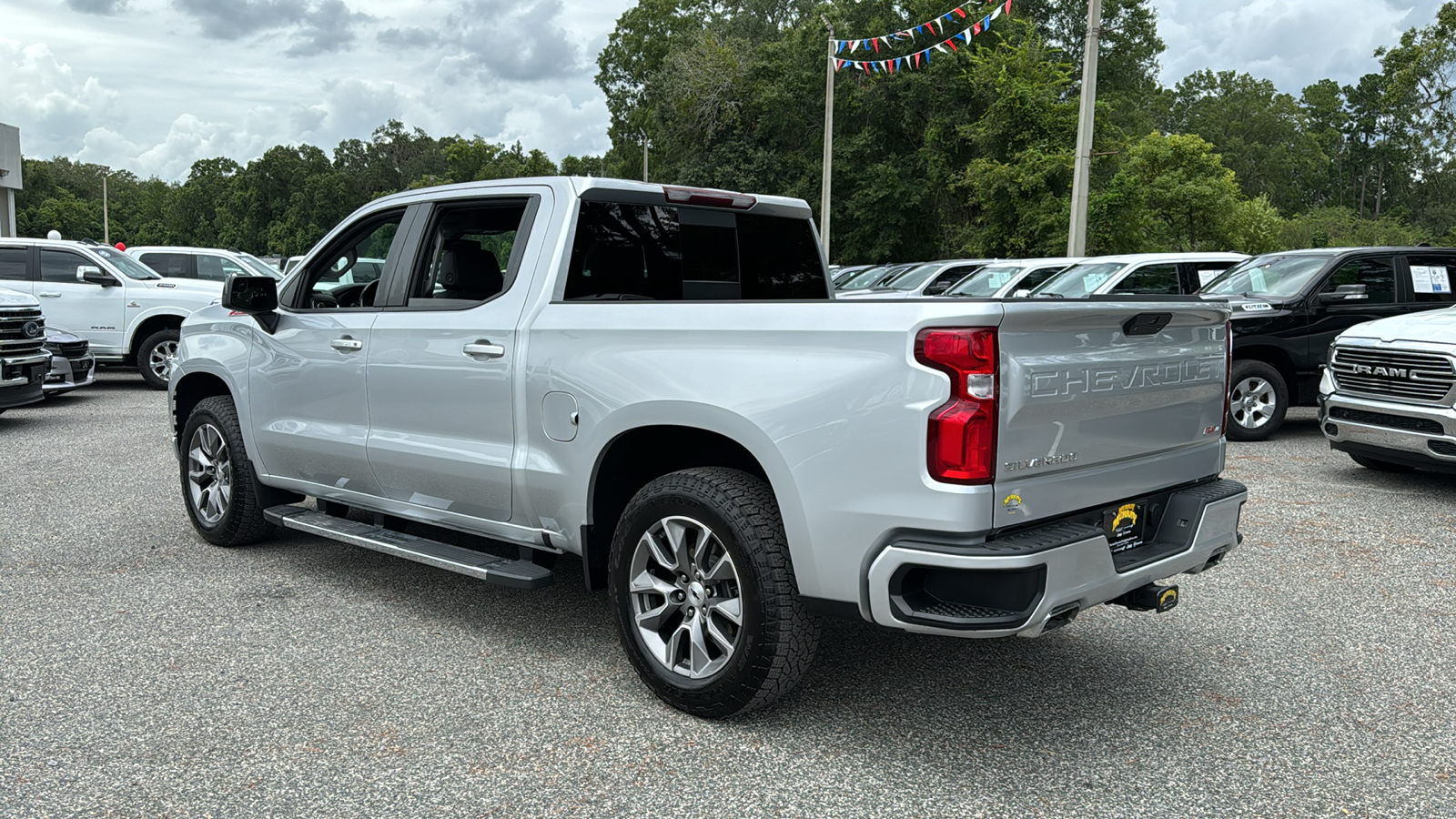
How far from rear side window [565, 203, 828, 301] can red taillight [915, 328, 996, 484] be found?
4.62 feet

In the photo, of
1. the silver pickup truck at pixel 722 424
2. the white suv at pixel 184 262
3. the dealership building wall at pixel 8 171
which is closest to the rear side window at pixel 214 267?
the white suv at pixel 184 262

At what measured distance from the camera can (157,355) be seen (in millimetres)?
14227

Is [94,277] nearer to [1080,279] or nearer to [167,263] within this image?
[167,263]

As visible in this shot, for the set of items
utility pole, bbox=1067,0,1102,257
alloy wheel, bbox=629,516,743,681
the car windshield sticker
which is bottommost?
alloy wheel, bbox=629,516,743,681

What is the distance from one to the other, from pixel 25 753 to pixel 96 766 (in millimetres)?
282

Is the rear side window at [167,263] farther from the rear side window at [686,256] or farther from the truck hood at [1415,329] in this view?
the truck hood at [1415,329]

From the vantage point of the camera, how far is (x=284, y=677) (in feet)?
13.7

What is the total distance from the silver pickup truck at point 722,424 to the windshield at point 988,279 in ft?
32.0

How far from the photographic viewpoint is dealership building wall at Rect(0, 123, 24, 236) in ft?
141

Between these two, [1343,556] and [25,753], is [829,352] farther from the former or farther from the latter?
[1343,556]

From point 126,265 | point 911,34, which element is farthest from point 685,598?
point 911,34

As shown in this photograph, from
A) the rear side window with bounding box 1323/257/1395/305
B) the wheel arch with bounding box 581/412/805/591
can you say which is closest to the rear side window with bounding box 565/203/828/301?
the wheel arch with bounding box 581/412/805/591

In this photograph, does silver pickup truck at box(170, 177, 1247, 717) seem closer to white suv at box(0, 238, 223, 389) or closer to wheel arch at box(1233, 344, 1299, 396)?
wheel arch at box(1233, 344, 1299, 396)

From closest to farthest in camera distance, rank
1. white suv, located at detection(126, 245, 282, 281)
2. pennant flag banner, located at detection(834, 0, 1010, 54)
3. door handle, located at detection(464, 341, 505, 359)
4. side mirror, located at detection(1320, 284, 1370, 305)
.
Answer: door handle, located at detection(464, 341, 505, 359) < side mirror, located at detection(1320, 284, 1370, 305) < white suv, located at detection(126, 245, 282, 281) < pennant flag banner, located at detection(834, 0, 1010, 54)
